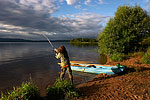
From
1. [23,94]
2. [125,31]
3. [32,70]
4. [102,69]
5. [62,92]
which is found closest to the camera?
[23,94]

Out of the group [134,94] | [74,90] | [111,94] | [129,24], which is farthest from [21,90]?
[129,24]

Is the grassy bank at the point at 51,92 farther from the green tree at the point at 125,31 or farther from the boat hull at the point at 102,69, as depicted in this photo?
the green tree at the point at 125,31

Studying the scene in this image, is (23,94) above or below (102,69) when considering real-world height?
above

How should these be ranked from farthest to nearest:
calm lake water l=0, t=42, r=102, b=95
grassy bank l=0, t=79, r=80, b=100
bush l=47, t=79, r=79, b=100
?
calm lake water l=0, t=42, r=102, b=95, bush l=47, t=79, r=79, b=100, grassy bank l=0, t=79, r=80, b=100

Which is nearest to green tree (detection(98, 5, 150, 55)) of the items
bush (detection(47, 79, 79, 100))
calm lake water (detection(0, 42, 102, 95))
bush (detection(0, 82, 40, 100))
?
calm lake water (detection(0, 42, 102, 95))

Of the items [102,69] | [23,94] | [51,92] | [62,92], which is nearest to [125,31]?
[102,69]

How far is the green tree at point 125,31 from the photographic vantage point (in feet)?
61.5

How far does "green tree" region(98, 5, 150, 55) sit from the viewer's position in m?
18.7

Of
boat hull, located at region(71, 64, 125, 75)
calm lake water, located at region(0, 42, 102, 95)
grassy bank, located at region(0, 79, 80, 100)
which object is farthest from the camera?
calm lake water, located at region(0, 42, 102, 95)

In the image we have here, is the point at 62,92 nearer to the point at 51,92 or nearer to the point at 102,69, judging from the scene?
the point at 51,92

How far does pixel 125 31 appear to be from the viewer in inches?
731

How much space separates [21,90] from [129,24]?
2011cm

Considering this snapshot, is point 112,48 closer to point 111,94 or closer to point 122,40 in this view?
point 122,40

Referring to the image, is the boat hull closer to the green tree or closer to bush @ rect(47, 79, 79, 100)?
bush @ rect(47, 79, 79, 100)
